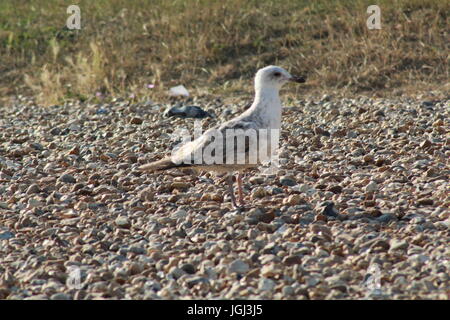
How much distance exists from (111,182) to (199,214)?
5.10 ft

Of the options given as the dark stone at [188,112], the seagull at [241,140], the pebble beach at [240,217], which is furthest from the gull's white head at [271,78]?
the dark stone at [188,112]

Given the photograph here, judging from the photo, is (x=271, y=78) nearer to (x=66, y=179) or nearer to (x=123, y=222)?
(x=123, y=222)

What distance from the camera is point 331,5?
590 inches

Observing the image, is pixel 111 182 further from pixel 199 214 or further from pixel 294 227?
pixel 294 227

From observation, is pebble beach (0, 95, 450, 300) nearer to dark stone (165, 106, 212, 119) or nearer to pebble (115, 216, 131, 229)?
pebble (115, 216, 131, 229)

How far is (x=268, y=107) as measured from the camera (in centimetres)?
702

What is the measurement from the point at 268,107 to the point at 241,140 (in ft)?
1.58

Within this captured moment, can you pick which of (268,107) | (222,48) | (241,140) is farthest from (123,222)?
(222,48)

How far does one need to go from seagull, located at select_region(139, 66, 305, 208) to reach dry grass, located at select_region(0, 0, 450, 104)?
581cm

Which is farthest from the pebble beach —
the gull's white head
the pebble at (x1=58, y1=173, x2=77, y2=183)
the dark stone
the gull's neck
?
the gull's white head

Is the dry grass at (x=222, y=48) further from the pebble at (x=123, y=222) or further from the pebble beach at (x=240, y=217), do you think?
the pebble at (x=123, y=222)

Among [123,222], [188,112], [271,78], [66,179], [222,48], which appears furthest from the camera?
[222,48]
